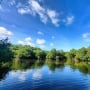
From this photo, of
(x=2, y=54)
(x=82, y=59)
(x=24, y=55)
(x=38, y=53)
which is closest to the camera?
(x=2, y=54)

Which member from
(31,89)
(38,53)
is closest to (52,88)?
(31,89)

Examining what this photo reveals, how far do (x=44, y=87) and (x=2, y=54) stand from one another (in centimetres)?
3259

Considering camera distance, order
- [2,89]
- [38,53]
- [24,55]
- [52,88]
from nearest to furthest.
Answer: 1. [2,89]
2. [52,88]
3. [24,55]
4. [38,53]

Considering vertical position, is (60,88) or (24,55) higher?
(24,55)

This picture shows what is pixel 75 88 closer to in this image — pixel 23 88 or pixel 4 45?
pixel 23 88

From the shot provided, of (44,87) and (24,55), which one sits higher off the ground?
(24,55)

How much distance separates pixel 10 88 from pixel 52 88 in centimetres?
745

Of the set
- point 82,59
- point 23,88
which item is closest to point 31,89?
point 23,88

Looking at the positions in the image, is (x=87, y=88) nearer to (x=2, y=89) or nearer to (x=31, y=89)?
(x=31, y=89)

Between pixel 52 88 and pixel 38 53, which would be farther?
pixel 38 53

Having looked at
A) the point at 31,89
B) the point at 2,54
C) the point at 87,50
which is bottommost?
the point at 31,89

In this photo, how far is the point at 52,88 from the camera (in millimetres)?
35812

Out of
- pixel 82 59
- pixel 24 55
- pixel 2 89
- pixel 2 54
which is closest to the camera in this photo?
pixel 2 89

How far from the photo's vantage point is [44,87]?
36594 mm
